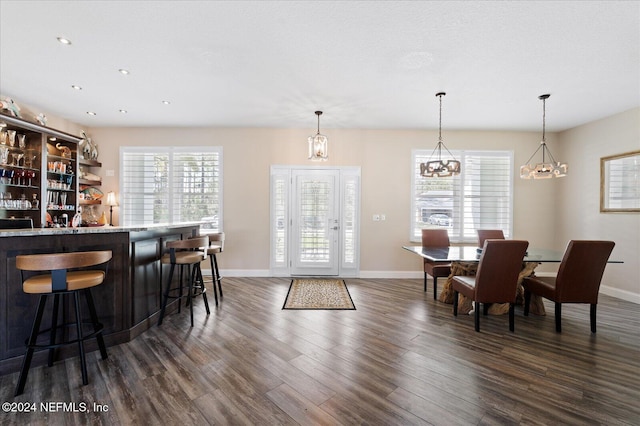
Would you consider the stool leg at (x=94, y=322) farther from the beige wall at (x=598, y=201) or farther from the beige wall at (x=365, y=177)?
the beige wall at (x=598, y=201)

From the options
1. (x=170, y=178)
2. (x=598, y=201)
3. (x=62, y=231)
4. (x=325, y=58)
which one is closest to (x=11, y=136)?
(x=170, y=178)

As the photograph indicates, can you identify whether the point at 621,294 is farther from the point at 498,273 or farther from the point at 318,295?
the point at 318,295

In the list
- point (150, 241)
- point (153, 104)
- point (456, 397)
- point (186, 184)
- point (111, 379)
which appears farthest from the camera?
point (186, 184)

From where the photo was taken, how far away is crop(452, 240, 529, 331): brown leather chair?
2596 millimetres

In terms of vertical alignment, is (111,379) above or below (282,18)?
below

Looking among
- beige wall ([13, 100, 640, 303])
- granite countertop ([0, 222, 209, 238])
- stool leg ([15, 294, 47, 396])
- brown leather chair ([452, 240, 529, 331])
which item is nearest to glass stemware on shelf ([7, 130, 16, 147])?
beige wall ([13, 100, 640, 303])

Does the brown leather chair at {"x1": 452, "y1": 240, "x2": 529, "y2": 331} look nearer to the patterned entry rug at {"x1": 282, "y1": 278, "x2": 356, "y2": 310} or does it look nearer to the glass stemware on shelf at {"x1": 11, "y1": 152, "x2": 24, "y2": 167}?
the patterned entry rug at {"x1": 282, "y1": 278, "x2": 356, "y2": 310}

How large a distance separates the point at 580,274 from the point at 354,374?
265cm

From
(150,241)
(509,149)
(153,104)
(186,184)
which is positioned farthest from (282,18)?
(509,149)

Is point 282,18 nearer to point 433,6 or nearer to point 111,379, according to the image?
point 433,6

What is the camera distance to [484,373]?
1.98m

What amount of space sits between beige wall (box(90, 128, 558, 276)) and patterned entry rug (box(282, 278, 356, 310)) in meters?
0.81

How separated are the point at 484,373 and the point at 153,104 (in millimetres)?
5156

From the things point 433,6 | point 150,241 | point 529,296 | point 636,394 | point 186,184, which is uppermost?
point 433,6
